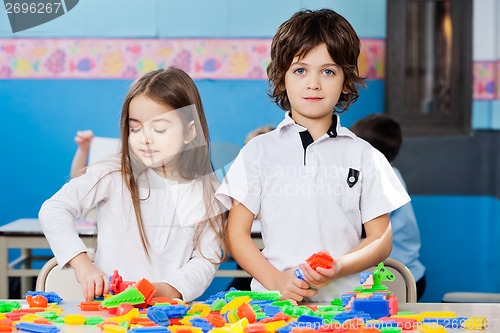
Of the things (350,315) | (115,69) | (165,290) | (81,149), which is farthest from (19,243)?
(350,315)

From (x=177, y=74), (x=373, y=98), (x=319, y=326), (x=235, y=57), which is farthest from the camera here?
(x=373, y=98)

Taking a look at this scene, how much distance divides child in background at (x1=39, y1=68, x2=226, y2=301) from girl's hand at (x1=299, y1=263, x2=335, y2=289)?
210mm

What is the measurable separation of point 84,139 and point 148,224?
0.67m

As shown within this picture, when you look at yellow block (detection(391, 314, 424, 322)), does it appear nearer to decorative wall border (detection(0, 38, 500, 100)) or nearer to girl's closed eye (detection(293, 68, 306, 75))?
girl's closed eye (detection(293, 68, 306, 75))

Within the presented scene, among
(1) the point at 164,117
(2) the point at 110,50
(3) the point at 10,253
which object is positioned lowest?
(3) the point at 10,253

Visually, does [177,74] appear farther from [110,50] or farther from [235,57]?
[235,57]

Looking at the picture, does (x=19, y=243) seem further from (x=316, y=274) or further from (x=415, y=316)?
(x=415, y=316)

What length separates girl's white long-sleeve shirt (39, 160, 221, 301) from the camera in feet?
4.83

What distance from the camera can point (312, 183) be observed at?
1442 millimetres

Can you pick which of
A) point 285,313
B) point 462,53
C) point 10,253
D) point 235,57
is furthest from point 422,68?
point 285,313

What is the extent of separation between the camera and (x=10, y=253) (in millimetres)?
2170

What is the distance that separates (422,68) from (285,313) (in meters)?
1.85

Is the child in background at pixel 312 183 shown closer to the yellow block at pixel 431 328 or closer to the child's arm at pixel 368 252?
the child's arm at pixel 368 252

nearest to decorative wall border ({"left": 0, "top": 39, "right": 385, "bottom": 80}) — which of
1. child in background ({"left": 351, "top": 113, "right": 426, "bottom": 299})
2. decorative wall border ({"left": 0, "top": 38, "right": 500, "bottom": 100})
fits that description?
decorative wall border ({"left": 0, "top": 38, "right": 500, "bottom": 100})
